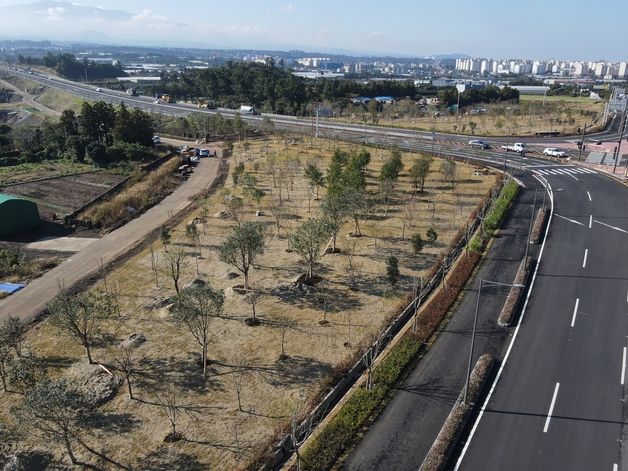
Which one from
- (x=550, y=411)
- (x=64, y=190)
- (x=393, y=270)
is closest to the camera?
(x=550, y=411)

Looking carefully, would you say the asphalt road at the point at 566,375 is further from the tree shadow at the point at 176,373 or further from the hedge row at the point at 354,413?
the tree shadow at the point at 176,373

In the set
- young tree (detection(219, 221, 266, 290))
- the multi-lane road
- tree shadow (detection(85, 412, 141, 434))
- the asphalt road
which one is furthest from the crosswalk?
tree shadow (detection(85, 412, 141, 434))

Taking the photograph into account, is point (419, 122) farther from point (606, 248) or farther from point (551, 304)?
point (551, 304)

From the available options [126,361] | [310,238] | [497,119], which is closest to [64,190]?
[310,238]

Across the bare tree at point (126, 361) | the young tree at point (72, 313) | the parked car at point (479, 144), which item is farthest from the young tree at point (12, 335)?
the parked car at point (479, 144)

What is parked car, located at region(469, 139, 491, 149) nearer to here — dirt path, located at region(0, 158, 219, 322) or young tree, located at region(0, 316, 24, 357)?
dirt path, located at region(0, 158, 219, 322)

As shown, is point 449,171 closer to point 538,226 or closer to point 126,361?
point 538,226

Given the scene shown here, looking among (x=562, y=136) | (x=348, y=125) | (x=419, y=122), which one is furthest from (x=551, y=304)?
(x=419, y=122)
